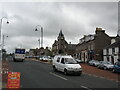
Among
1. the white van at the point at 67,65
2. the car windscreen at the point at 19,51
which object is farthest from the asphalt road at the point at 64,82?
the car windscreen at the point at 19,51

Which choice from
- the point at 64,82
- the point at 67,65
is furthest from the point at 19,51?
the point at 64,82

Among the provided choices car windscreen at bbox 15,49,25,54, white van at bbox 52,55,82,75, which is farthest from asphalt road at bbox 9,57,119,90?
car windscreen at bbox 15,49,25,54

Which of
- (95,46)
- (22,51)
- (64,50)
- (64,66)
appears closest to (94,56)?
(95,46)

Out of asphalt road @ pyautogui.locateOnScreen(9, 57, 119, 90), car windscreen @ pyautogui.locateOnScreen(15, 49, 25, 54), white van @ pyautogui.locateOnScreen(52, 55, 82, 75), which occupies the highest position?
car windscreen @ pyautogui.locateOnScreen(15, 49, 25, 54)

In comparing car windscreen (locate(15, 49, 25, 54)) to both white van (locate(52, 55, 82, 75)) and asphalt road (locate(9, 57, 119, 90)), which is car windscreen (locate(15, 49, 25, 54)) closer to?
white van (locate(52, 55, 82, 75))

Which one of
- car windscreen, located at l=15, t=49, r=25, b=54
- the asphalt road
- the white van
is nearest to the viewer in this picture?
the asphalt road

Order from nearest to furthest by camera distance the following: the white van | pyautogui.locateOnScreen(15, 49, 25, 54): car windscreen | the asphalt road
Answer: the asphalt road, the white van, pyautogui.locateOnScreen(15, 49, 25, 54): car windscreen

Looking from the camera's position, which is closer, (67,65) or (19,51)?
(67,65)

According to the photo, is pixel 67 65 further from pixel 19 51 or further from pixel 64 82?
pixel 19 51

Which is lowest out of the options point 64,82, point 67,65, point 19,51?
point 64,82

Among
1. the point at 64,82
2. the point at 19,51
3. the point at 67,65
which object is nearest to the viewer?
the point at 64,82

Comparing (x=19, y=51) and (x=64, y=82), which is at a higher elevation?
(x=19, y=51)

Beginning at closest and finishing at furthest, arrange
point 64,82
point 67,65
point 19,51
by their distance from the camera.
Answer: point 64,82 < point 67,65 < point 19,51

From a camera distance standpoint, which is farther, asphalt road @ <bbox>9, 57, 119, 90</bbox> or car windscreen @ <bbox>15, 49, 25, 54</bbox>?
car windscreen @ <bbox>15, 49, 25, 54</bbox>
